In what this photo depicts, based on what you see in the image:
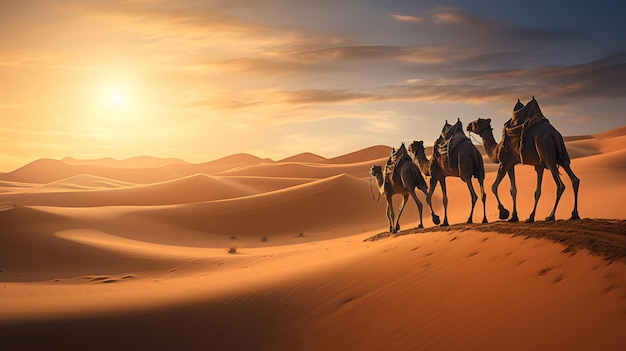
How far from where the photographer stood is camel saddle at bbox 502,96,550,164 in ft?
40.7

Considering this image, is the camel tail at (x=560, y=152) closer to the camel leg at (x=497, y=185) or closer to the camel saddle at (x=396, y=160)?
the camel leg at (x=497, y=185)

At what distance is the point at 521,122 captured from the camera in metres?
13.0

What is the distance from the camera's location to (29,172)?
608ft

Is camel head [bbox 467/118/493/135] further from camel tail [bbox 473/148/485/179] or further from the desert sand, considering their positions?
the desert sand

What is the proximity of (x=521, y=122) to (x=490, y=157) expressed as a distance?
4.24ft

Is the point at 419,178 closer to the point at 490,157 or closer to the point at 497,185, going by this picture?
the point at 490,157

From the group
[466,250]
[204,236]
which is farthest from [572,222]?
[204,236]

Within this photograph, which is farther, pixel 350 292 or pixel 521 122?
pixel 521 122

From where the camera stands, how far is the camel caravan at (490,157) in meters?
12.1

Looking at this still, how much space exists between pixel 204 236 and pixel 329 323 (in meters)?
24.8

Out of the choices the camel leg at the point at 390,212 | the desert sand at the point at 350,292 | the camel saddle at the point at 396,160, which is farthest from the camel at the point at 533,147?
the camel leg at the point at 390,212

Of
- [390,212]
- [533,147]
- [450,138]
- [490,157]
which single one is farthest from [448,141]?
[390,212]

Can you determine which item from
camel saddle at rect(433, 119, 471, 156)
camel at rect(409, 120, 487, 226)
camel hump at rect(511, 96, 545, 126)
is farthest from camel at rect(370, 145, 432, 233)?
camel hump at rect(511, 96, 545, 126)

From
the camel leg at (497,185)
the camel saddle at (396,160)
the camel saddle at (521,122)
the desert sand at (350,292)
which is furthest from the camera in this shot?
the camel saddle at (396,160)
